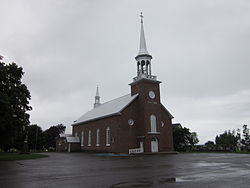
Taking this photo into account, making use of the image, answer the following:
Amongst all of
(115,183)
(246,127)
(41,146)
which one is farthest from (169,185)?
(41,146)

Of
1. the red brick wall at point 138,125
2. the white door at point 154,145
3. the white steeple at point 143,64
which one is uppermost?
the white steeple at point 143,64

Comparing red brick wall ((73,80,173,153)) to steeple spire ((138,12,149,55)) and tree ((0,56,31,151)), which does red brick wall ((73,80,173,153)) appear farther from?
tree ((0,56,31,151))

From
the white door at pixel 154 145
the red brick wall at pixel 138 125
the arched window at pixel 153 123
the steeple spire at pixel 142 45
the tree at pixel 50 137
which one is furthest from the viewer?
the tree at pixel 50 137

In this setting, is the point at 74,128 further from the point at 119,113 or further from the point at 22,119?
the point at 22,119

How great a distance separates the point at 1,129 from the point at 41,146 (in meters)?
60.9

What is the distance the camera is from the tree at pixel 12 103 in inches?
838

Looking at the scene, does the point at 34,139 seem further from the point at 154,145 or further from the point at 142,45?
the point at 142,45

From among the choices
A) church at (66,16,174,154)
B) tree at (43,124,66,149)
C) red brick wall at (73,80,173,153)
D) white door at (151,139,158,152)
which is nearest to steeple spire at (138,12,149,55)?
church at (66,16,174,154)

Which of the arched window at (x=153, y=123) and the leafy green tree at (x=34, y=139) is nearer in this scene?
the arched window at (x=153, y=123)

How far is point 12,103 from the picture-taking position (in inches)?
907

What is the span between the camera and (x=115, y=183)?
8773mm

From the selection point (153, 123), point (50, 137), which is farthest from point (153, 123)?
point (50, 137)

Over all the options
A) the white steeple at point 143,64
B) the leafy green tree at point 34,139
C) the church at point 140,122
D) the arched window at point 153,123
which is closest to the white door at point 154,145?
the church at point 140,122

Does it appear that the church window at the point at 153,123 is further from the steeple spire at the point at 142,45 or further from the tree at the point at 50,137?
the tree at the point at 50,137
